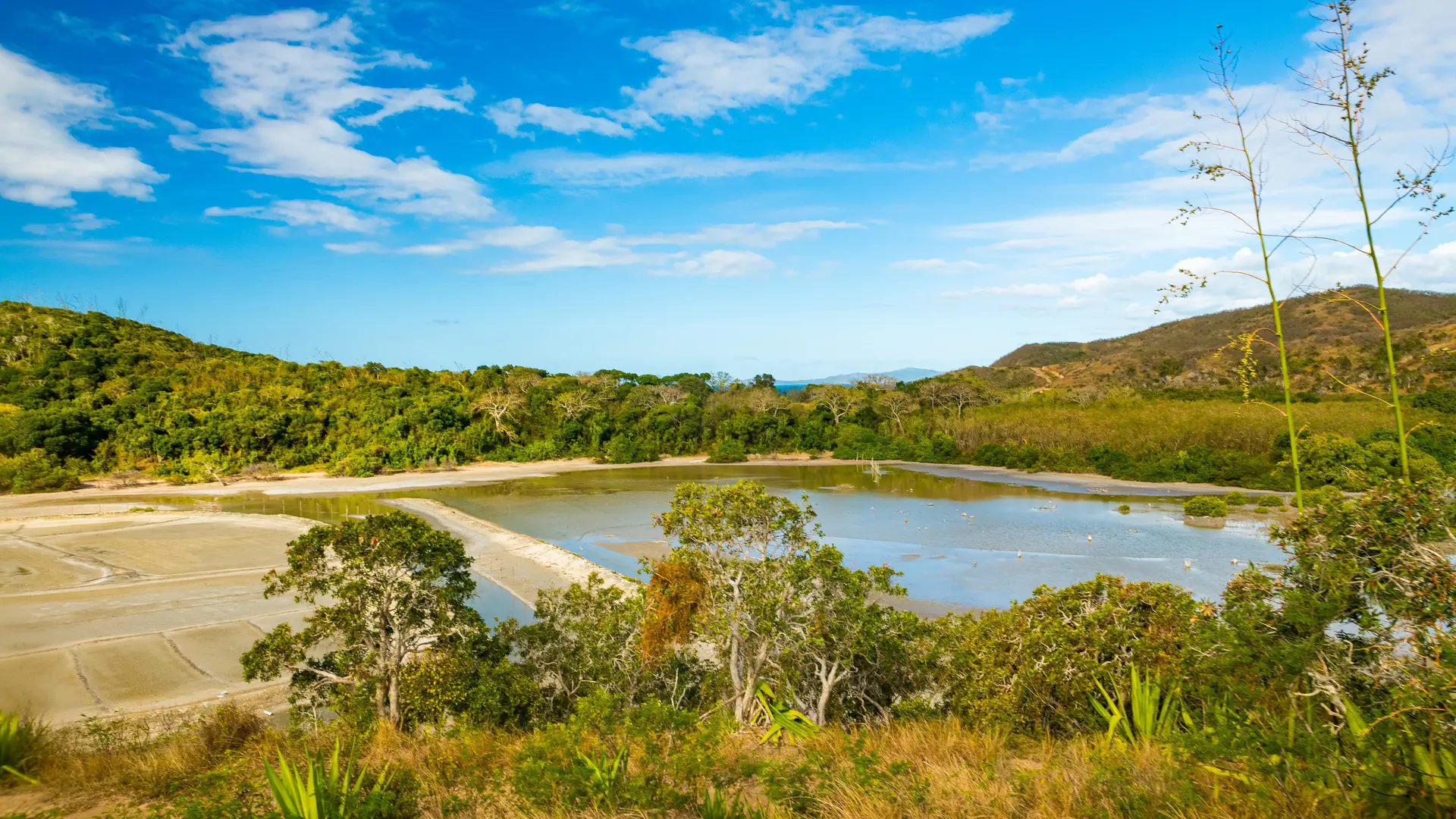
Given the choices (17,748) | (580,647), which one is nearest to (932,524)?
(580,647)

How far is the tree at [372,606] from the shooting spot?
7.16m

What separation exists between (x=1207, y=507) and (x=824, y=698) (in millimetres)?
21677

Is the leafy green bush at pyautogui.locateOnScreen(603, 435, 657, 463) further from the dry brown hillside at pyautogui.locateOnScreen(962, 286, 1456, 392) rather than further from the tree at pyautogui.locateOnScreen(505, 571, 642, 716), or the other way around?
the tree at pyautogui.locateOnScreen(505, 571, 642, 716)

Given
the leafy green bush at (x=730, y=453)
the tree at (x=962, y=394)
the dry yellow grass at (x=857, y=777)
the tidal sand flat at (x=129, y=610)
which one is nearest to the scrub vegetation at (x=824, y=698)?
the dry yellow grass at (x=857, y=777)

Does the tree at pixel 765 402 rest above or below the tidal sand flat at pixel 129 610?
above

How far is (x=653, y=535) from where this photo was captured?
23.1m

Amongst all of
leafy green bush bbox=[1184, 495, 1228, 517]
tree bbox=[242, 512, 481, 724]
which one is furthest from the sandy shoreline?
tree bbox=[242, 512, 481, 724]

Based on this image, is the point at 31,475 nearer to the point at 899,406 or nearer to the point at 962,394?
the point at 899,406

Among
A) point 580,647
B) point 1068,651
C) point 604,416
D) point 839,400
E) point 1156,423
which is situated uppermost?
point 839,400

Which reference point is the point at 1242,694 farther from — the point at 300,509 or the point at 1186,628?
the point at 300,509

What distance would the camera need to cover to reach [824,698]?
6625mm

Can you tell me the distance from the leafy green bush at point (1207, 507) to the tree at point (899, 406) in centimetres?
2625

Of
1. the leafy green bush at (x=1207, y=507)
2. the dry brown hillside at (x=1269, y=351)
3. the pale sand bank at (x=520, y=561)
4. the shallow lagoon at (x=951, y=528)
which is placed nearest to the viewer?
the pale sand bank at (x=520, y=561)

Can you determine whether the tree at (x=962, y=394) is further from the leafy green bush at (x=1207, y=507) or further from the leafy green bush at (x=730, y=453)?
the leafy green bush at (x=1207, y=507)
